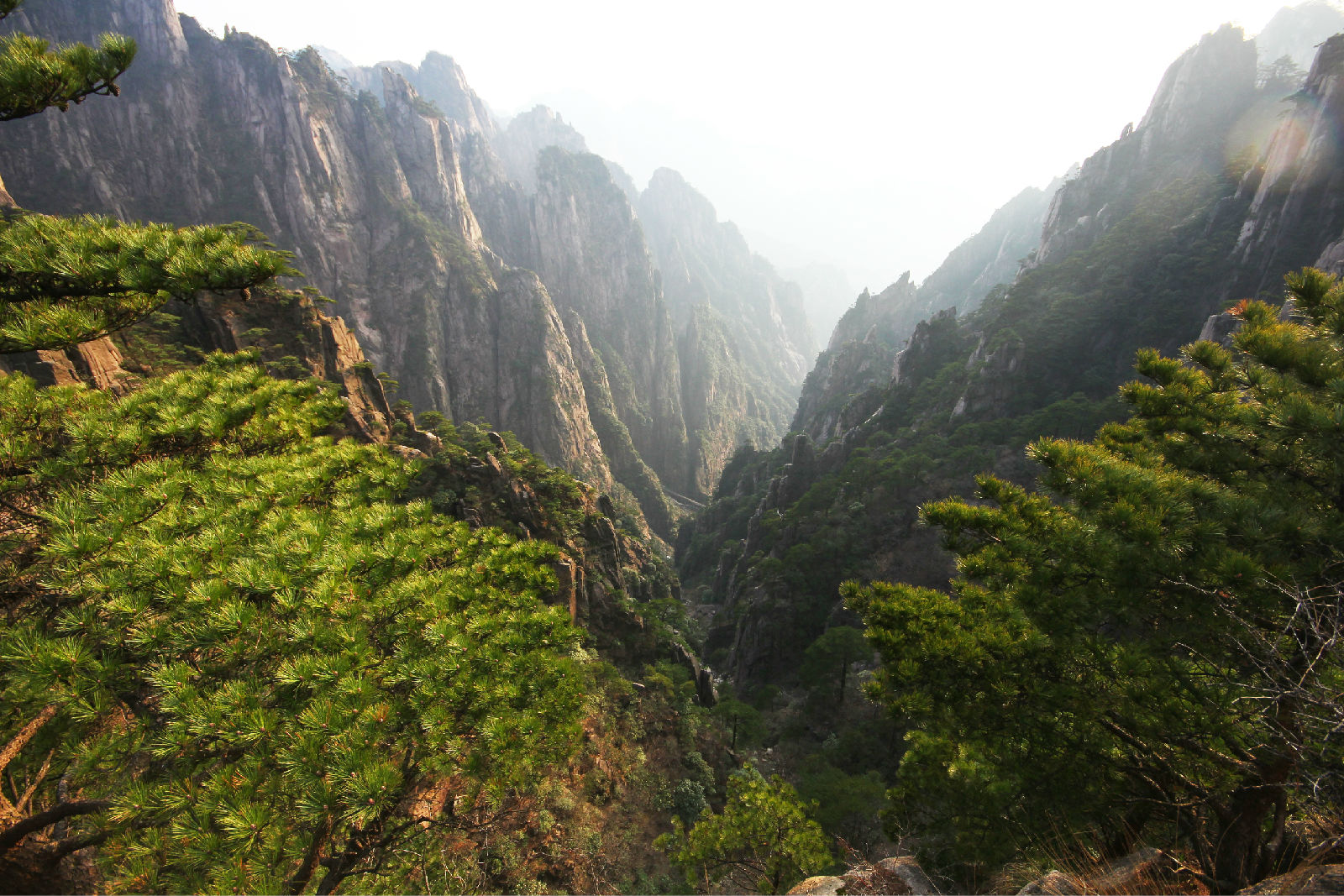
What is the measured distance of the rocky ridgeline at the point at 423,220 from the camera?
5828 cm

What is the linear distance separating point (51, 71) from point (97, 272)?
167 centimetres

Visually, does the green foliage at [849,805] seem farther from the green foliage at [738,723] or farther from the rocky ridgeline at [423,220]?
the rocky ridgeline at [423,220]

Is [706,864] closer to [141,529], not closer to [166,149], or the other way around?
[141,529]

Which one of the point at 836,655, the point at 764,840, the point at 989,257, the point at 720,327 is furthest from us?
the point at 720,327

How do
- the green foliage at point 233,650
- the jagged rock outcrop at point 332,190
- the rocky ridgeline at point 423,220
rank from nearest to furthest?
1. the green foliage at point 233,650
2. the jagged rock outcrop at point 332,190
3. the rocky ridgeline at point 423,220

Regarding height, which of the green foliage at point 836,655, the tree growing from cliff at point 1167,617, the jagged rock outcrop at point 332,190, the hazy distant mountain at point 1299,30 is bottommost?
the green foliage at point 836,655

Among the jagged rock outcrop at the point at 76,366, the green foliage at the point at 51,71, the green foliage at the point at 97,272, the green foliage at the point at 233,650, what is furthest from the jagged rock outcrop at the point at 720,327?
the green foliage at the point at 51,71

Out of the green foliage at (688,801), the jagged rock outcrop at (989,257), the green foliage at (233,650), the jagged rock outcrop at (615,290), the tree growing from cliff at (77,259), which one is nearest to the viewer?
the green foliage at (233,650)

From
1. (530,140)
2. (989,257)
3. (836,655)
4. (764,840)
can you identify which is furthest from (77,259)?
(530,140)

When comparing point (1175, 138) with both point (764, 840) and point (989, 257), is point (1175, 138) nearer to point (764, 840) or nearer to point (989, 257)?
point (989, 257)

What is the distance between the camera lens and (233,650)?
391 cm

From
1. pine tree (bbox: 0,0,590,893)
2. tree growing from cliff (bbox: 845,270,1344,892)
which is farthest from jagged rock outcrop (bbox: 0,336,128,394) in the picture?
tree growing from cliff (bbox: 845,270,1344,892)

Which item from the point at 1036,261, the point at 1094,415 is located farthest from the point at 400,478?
the point at 1036,261

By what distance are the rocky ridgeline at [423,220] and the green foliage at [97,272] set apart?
68433 millimetres
